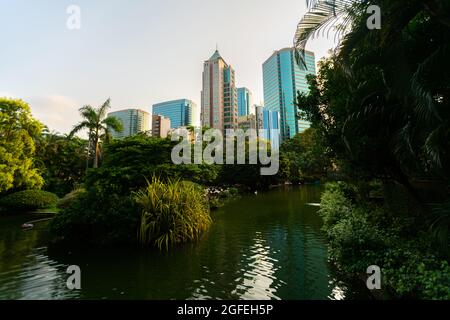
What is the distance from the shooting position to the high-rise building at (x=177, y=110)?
69.2 m

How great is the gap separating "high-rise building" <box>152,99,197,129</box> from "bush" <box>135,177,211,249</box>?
198 feet

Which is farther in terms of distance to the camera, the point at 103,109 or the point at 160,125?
the point at 160,125

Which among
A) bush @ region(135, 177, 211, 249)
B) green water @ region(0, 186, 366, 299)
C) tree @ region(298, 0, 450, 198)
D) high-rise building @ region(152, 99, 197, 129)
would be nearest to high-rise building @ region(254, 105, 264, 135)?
high-rise building @ region(152, 99, 197, 129)

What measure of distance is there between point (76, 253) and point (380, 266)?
24.7ft

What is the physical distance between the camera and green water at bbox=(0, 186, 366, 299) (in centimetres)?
446

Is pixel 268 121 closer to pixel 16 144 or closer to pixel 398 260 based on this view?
pixel 16 144

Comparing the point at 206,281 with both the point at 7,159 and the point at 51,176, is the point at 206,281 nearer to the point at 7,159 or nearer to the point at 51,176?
the point at 7,159

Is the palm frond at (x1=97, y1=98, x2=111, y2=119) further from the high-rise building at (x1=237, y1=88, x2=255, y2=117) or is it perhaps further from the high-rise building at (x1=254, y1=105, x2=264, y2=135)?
the high-rise building at (x1=237, y1=88, x2=255, y2=117)

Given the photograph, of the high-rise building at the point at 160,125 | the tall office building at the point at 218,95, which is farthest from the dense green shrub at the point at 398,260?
the tall office building at the point at 218,95

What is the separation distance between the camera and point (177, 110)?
74.9m

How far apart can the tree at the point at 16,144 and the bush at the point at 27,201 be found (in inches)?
21.5

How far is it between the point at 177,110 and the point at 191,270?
2874 inches

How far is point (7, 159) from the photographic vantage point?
1388 centimetres

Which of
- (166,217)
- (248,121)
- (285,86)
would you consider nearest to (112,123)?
(166,217)
